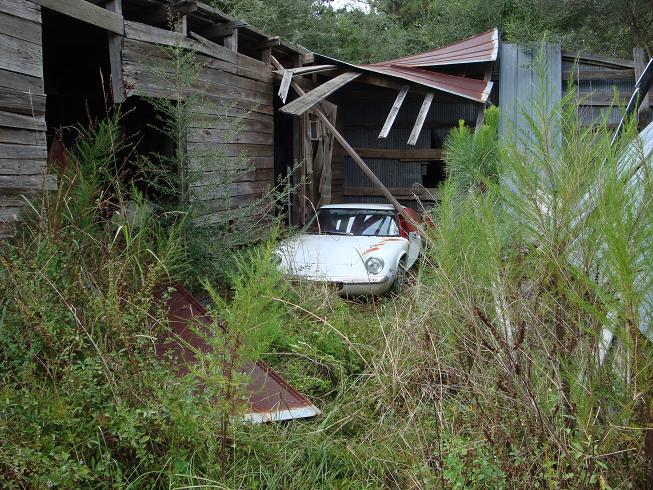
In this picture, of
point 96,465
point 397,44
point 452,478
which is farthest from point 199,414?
point 397,44

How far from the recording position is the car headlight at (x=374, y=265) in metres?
6.66

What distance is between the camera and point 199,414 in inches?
111

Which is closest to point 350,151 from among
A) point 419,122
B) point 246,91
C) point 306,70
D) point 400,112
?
point 419,122

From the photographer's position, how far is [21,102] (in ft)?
16.6

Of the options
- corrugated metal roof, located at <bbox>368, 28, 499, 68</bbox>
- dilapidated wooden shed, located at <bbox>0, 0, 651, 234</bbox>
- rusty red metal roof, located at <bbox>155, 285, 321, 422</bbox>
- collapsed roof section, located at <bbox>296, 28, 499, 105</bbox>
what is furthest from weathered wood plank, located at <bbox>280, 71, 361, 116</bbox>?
rusty red metal roof, located at <bbox>155, 285, 321, 422</bbox>

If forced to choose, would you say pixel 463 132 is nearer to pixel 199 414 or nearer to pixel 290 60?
pixel 199 414

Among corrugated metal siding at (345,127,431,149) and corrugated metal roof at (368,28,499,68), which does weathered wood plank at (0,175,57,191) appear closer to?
corrugated metal roof at (368,28,499,68)

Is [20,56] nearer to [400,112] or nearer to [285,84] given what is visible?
[285,84]

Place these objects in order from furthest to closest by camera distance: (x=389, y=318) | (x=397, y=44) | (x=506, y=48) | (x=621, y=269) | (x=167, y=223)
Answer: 1. (x=397, y=44)
2. (x=506, y=48)
3. (x=167, y=223)
4. (x=389, y=318)
5. (x=621, y=269)

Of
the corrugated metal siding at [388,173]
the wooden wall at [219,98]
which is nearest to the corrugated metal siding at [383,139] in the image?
the corrugated metal siding at [388,173]

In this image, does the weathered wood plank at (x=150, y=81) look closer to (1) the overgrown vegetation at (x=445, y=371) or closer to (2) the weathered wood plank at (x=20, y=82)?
(2) the weathered wood plank at (x=20, y=82)

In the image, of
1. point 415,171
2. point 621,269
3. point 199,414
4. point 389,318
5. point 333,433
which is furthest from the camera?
point 415,171

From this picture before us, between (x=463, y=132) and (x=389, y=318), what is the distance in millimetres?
1939

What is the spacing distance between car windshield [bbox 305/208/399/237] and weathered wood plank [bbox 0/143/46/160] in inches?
138
